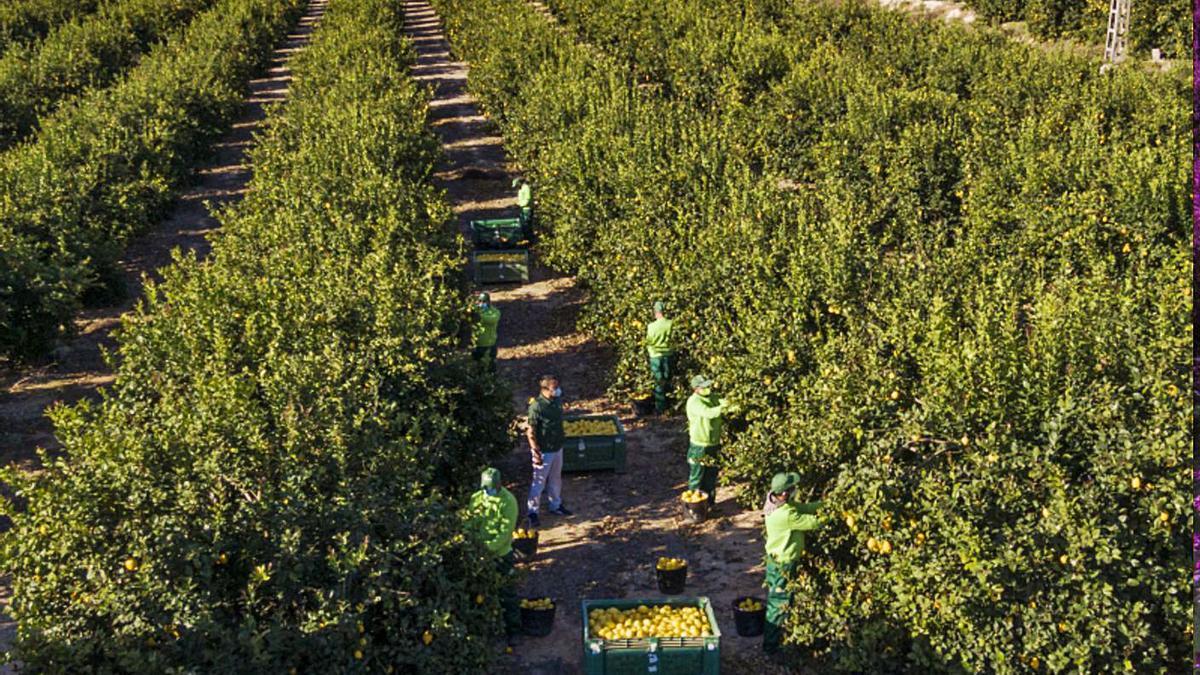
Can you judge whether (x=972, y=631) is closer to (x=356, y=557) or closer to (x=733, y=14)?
(x=356, y=557)

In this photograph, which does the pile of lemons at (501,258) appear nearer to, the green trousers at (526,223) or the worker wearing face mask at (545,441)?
the green trousers at (526,223)

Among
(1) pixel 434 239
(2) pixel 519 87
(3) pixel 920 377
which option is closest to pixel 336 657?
(3) pixel 920 377

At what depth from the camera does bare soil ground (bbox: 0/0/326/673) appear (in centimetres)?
1616

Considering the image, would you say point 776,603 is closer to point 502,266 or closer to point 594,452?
point 594,452

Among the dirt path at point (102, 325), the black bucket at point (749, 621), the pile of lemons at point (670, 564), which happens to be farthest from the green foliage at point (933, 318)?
the dirt path at point (102, 325)

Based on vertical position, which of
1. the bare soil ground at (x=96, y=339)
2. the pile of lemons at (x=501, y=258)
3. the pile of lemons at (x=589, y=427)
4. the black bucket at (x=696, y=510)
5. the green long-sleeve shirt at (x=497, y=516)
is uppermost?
the green long-sleeve shirt at (x=497, y=516)

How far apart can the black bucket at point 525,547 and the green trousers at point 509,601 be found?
3.55 feet

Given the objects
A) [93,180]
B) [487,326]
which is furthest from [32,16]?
[487,326]

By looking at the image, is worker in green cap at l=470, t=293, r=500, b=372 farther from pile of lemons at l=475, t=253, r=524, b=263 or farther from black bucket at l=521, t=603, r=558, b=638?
black bucket at l=521, t=603, r=558, b=638

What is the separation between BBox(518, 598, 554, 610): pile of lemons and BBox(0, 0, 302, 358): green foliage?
1004 centimetres

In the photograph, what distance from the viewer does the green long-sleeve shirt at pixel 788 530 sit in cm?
1018

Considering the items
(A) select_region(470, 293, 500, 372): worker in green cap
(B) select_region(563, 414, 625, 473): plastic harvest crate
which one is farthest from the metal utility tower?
(B) select_region(563, 414, 625, 473): plastic harvest crate

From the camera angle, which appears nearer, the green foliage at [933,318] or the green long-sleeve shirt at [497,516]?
the green foliage at [933,318]

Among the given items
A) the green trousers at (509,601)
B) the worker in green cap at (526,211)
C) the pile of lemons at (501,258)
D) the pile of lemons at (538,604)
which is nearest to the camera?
the green trousers at (509,601)
